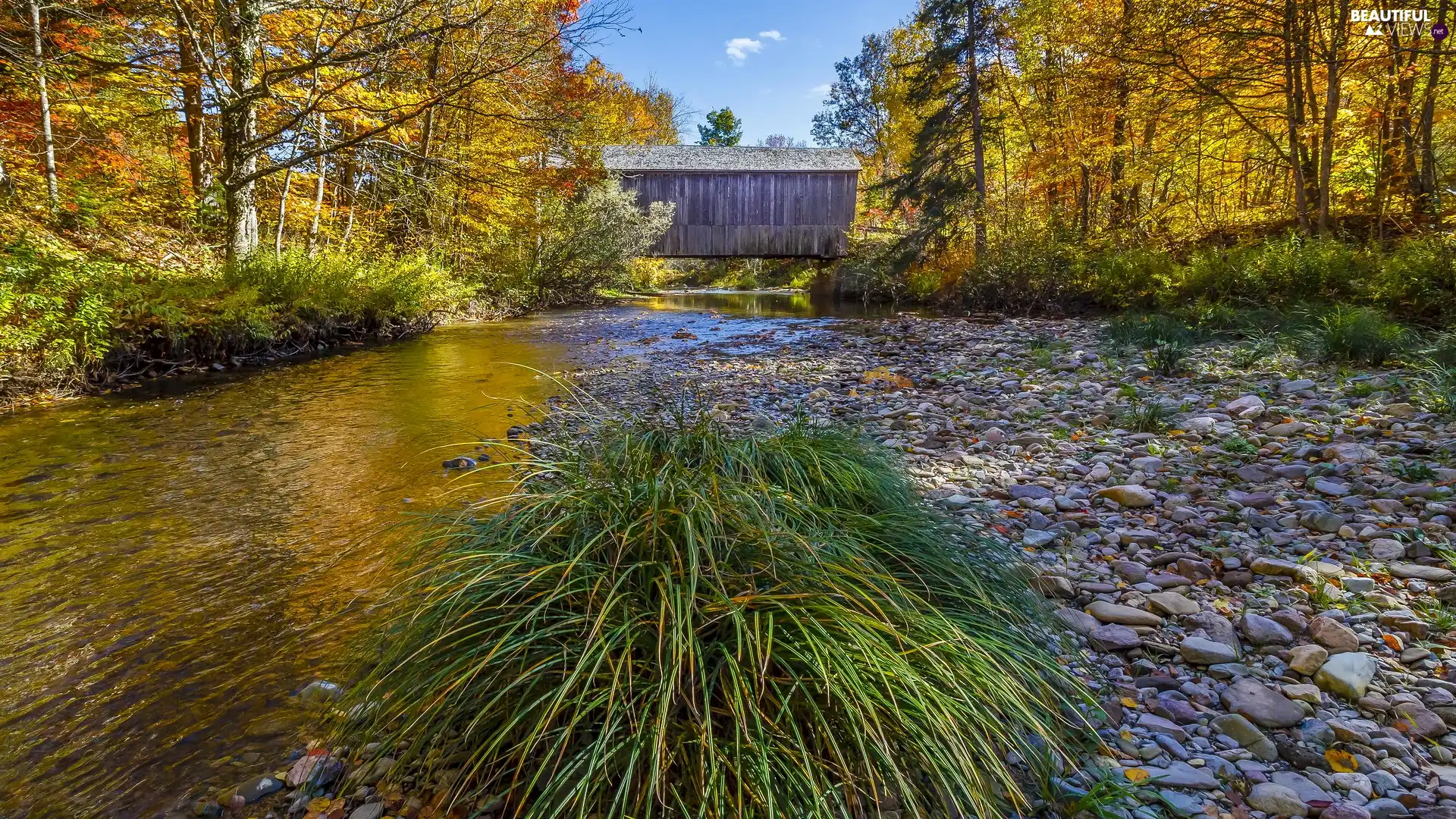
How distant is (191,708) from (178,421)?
4.99 meters

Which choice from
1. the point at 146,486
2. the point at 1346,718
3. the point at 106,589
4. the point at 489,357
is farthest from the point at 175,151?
the point at 1346,718

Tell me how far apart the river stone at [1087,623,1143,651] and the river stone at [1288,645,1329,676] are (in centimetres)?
40

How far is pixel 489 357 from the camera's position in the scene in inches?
404

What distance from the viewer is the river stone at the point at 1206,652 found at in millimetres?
2109

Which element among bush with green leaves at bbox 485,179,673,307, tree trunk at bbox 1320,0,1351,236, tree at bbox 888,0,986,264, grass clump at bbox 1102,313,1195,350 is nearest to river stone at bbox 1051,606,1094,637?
grass clump at bbox 1102,313,1195,350

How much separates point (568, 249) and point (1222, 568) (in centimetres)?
1999

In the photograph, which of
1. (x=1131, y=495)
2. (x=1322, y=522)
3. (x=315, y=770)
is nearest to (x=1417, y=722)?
(x=1322, y=522)

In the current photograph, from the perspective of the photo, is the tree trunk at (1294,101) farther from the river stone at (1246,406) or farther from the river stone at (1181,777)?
the river stone at (1181,777)

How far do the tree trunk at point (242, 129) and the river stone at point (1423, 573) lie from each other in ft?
37.4

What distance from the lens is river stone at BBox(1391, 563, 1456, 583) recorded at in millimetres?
2441

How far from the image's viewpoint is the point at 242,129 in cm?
970

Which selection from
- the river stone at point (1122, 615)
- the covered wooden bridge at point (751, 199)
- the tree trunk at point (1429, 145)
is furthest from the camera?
the covered wooden bridge at point (751, 199)

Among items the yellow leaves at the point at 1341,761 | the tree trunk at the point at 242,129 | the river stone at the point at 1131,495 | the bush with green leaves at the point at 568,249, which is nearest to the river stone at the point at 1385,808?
the yellow leaves at the point at 1341,761

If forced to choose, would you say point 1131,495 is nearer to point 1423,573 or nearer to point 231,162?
point 1423,573
